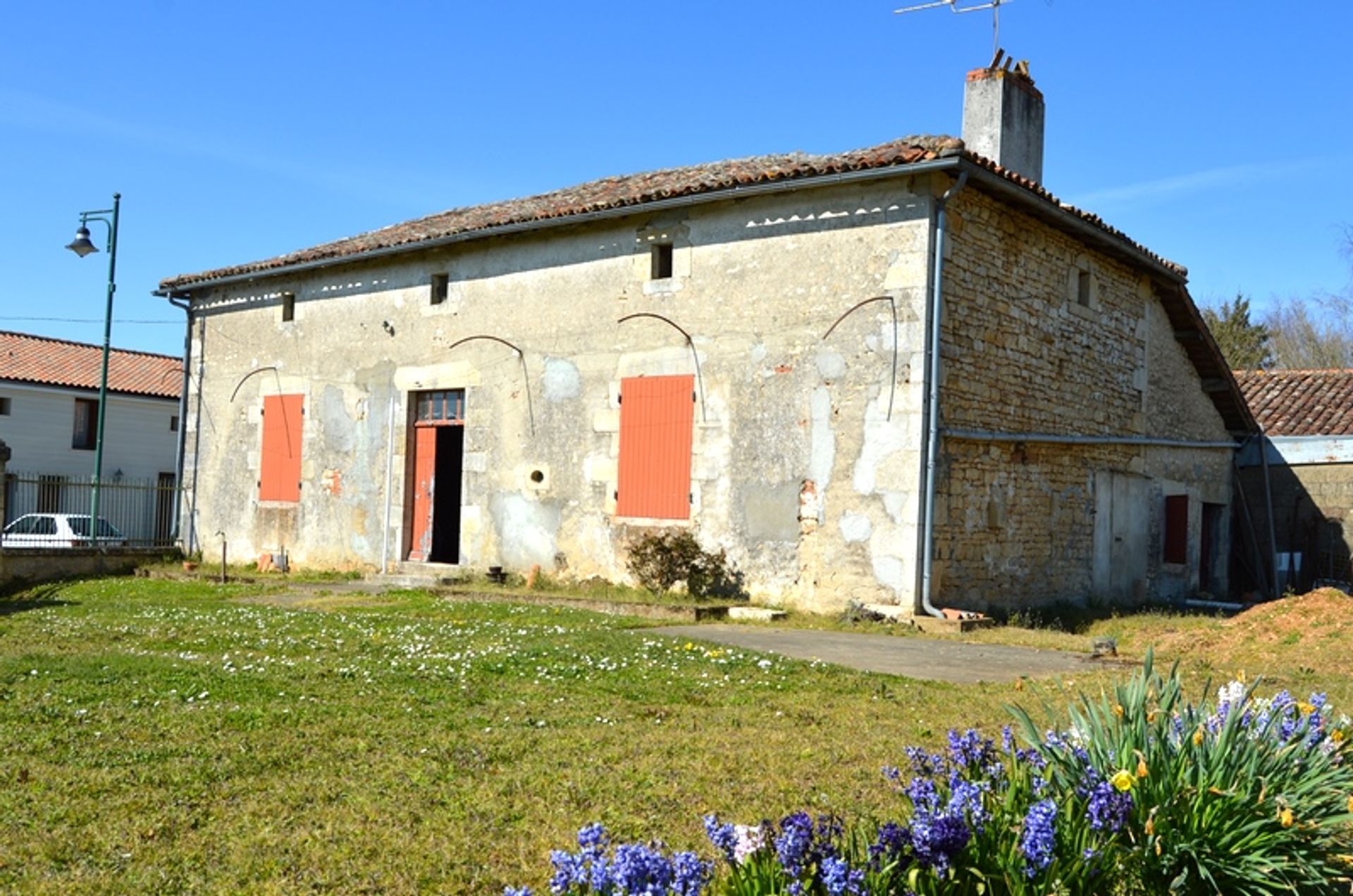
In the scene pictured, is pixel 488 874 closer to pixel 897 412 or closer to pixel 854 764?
pixel 854 764

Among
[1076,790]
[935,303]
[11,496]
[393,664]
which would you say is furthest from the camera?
[11,496]

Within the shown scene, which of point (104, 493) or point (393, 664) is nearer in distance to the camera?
point (393, 664)

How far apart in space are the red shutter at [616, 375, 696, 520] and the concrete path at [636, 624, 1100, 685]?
2.44 m

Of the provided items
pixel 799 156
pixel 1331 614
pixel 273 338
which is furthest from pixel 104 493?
pixel 1331 614

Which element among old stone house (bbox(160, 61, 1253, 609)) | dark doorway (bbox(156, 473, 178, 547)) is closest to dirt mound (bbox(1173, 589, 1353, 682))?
old stone house (bbox(160, 61, 1253, 609))

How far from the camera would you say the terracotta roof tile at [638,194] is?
13125 mm

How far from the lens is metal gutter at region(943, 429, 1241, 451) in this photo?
13367mm

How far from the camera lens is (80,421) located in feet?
98.0

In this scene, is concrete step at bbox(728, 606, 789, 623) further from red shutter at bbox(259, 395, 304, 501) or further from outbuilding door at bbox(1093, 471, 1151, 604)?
red shutter at bbox(259, 395, 304, 501)

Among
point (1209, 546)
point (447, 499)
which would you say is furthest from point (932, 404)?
point (1209, 546)

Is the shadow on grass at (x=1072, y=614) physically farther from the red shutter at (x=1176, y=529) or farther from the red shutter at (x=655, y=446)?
the red shutter at (x=655, y=446)

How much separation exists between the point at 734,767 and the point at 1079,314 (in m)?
11.7

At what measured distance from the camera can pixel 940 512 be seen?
13.1 meters

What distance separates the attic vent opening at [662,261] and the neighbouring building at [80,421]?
15147 millimetres
